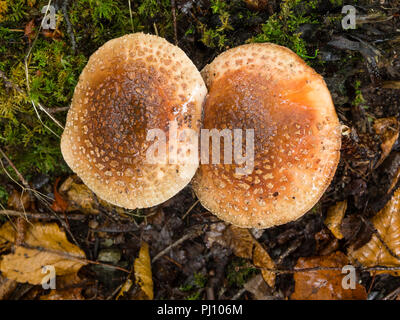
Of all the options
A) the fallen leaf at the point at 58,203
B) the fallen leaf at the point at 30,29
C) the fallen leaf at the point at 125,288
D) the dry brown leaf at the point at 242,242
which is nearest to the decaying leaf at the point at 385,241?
the dry brown leaf at the point at 242,242

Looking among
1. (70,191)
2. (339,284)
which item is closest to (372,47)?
(339,284)

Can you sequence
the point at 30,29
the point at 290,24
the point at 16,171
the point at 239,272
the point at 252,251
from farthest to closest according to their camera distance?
the point at 239,272 < the point at 252,251 < the point at 16,171 < the point at 30,29 < the point at 290,24

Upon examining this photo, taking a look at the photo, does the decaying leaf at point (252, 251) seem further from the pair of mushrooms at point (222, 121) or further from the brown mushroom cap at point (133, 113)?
the brown mushroom cap at point (133, 113)

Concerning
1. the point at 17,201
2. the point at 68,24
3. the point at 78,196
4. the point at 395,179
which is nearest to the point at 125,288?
the point at 78,196

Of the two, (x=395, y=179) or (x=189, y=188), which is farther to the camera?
(x=189, y=188)

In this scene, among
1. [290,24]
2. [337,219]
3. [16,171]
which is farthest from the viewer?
[337,219]

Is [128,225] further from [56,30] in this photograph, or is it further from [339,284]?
[339,284]

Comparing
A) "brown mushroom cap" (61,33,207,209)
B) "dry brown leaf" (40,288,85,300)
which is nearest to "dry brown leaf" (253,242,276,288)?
"brown mushroom cap" (61,33,207,209)

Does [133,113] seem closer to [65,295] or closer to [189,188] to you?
[189,188]
